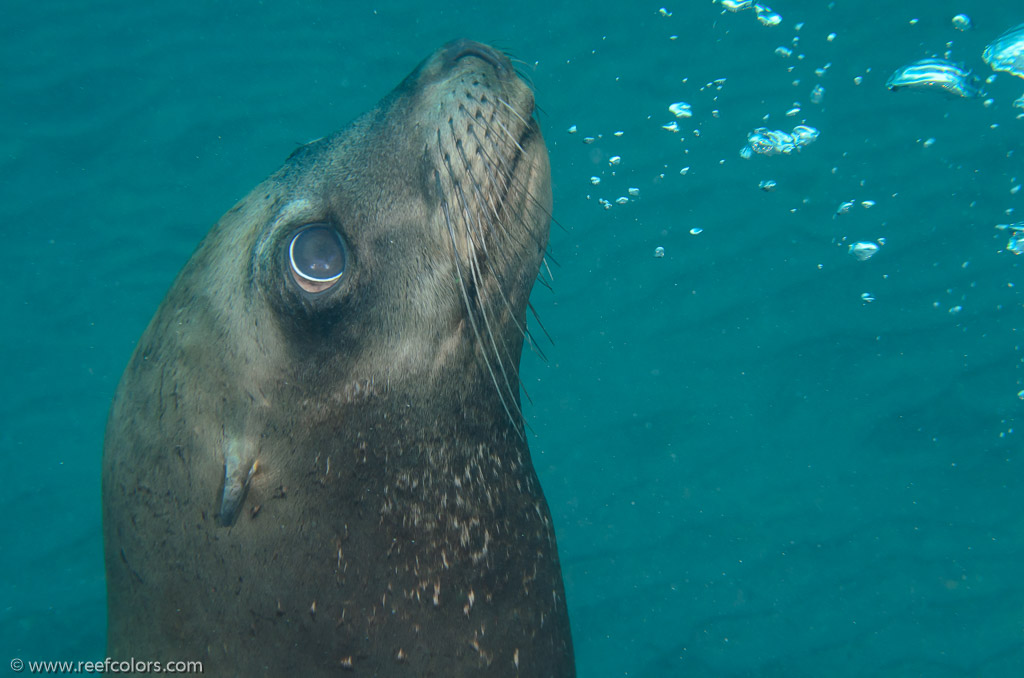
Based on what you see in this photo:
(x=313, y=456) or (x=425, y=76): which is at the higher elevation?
(x=425, y=76)

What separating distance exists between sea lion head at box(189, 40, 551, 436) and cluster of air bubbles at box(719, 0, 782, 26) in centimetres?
859

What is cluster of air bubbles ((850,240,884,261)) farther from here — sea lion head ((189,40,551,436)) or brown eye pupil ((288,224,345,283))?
brown eye pupil ((288,224,345,283))

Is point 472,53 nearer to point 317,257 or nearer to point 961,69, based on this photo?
point 317,257

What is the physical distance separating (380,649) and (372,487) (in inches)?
17.3

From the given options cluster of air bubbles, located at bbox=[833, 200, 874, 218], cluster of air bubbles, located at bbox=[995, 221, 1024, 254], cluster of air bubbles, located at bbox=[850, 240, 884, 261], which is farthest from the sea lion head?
cluster of air bubbles, located at bbox=[995, 221, 1024, 254]

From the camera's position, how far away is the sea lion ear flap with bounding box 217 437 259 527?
1755mm

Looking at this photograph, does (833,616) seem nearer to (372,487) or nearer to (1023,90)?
(1023,90)

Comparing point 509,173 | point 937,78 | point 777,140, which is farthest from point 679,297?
point 509,173

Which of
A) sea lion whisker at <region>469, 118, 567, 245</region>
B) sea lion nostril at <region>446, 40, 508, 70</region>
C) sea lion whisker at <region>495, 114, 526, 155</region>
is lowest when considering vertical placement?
sea lion whisker at <region>469, 118, 567, 245</region>

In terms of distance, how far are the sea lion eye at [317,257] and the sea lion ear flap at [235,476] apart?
1.68 ft

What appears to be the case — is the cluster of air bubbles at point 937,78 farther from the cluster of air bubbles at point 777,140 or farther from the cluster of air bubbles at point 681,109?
Answer: the cluster of air bubbles at point 681,109

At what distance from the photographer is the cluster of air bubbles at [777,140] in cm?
1022

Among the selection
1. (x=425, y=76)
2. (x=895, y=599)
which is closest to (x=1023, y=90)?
(x=895, y=599)

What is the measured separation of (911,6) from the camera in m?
8.91
